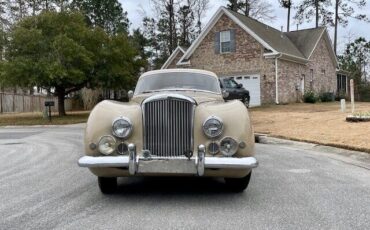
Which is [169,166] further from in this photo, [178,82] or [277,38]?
[277,38]

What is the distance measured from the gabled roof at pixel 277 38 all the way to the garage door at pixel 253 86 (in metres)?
1.76

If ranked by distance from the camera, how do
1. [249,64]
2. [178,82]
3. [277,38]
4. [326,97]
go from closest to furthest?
[178,82] → [249,64] → [277,38] → [326,97]

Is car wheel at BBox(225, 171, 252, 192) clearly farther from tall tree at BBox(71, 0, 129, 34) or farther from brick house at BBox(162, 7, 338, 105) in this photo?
tall tree at BBox(71, 0, 129, 34)

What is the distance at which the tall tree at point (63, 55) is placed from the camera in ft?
82.0

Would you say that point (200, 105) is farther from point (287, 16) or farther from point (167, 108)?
point (287, 16)

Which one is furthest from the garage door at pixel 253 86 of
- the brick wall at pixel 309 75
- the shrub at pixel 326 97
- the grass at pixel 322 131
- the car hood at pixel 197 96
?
the car hood at pixel 197 96

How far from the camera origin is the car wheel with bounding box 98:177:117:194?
647 cm

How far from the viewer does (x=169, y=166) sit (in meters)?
5.81

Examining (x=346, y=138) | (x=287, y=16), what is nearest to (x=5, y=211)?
(x=346, y=138)

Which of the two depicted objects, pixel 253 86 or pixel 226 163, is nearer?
pixel 226 163

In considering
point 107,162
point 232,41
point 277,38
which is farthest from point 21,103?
point 107,162

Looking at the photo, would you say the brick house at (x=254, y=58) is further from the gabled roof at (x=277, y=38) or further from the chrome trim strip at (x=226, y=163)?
the chrome trim strip at (x=226, y=163)

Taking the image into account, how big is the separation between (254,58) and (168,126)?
81.5ft

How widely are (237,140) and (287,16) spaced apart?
46005 mm
